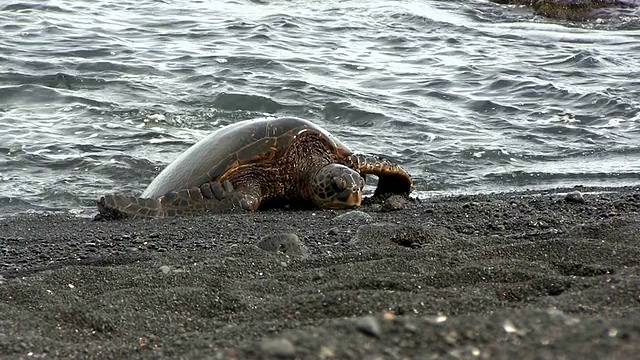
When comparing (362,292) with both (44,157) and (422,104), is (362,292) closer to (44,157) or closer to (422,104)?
(44,157)

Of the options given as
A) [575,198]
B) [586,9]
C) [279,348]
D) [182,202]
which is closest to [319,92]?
[182,202]

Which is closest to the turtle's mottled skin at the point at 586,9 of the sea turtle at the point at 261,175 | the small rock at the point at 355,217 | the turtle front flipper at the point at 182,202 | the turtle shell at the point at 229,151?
the sea turtle at the point at 261,175

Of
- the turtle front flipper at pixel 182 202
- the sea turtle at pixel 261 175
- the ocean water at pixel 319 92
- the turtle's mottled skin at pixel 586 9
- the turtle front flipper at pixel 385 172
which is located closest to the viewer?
the turtle front flipper at pixel 182 202

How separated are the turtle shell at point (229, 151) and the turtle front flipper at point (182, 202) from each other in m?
0.17

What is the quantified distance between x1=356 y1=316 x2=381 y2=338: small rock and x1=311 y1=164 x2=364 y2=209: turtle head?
4.41 meters

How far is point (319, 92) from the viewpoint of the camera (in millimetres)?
11344

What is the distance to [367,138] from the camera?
9.62 metres

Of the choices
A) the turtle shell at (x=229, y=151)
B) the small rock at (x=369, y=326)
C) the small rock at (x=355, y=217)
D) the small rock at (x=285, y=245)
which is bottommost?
the small rock at (x=355, y=217)

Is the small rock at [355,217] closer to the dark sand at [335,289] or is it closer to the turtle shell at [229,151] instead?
the dark sand at [335,289]

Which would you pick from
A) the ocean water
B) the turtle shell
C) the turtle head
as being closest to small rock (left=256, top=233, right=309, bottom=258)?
the turtle shell

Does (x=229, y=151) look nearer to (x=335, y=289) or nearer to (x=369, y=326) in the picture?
(x=335, y=289)

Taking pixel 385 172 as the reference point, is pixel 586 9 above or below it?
below

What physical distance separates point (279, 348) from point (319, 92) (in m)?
9.11

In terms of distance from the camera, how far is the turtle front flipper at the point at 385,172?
7.36 metres
